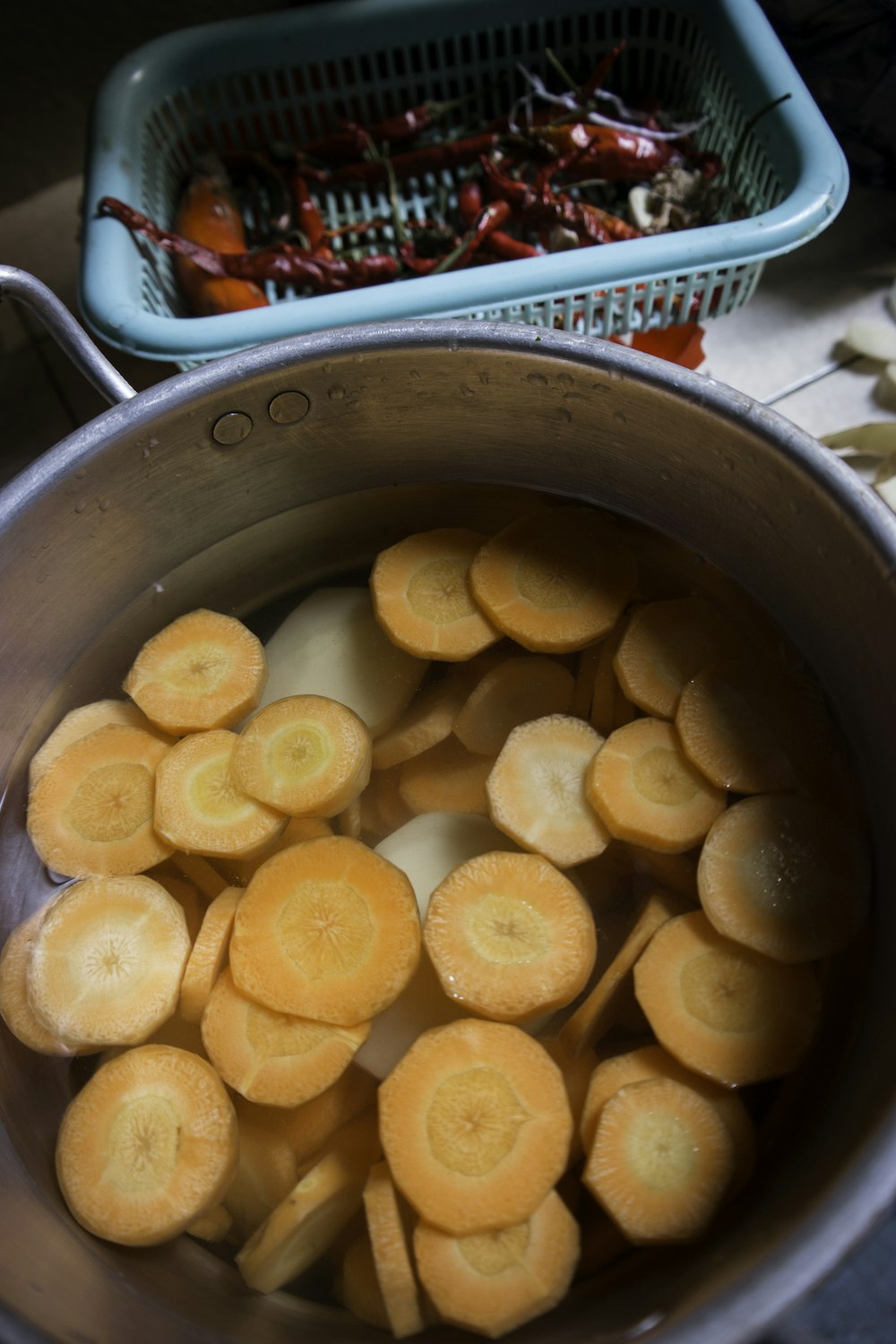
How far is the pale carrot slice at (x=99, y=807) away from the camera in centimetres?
72

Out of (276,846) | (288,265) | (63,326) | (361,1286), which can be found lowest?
(361,1286)

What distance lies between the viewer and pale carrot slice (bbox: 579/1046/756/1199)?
1.91 ft

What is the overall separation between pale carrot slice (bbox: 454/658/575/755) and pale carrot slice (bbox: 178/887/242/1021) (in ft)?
0.78

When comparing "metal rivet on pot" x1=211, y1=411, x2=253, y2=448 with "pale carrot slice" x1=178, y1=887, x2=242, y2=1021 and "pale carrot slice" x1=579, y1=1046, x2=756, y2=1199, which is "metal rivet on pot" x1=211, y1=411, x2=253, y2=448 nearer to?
"pale carrot slice" x1=178, y1=887, x2=242, y2=1021

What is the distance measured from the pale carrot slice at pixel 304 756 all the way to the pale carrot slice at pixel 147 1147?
193 mm

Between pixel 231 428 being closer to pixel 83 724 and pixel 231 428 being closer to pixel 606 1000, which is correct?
pixel 83 724

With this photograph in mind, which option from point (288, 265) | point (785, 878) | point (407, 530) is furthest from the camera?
point (288, 265)

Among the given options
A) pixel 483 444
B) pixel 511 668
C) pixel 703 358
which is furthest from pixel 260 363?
pixel 703 358

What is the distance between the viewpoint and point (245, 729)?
754 millimetres

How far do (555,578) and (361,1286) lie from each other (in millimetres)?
526

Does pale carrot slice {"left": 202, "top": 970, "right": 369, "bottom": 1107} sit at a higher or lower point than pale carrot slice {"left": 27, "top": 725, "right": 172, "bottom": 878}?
lower

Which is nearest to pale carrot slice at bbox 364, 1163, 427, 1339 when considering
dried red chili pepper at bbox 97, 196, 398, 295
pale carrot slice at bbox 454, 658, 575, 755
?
pale carrot slice at bbox 454, 658, 575, 755

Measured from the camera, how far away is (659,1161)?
57cm

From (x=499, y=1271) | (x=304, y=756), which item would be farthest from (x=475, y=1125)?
(x=304, y=756)
